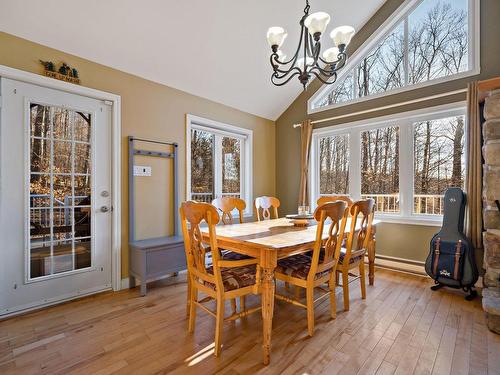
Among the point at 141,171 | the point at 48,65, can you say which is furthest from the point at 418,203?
the point at 48,65

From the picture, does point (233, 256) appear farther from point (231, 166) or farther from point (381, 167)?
point (381, 167)

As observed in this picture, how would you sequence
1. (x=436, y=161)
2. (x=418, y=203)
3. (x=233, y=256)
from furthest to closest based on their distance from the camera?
(x=418, y=203)
(x=436, y=161)
(x=233, y=256)

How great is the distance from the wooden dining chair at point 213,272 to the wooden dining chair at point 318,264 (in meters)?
0.30

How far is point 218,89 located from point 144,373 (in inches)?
132

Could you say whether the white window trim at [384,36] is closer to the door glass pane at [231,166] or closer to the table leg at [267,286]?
the door glass pane at [231,166]

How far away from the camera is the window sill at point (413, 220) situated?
322 centimetres

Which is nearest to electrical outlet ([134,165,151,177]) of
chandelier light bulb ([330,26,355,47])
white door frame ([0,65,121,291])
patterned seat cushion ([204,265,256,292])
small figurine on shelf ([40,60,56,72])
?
white door frame ([0,65,121,291])

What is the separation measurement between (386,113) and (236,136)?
89.1 inches

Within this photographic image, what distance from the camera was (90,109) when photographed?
105 inches

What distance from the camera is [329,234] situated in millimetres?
1974

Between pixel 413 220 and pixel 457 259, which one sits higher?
pixel 413 220

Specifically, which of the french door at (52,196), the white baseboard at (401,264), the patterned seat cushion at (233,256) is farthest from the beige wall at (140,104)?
the white baseboard at (401,264)

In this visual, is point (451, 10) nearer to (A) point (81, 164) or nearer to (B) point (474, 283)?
(B) point (474, 283)

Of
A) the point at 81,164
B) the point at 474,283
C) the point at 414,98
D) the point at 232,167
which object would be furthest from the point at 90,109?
the point at 474,283
